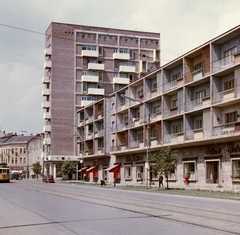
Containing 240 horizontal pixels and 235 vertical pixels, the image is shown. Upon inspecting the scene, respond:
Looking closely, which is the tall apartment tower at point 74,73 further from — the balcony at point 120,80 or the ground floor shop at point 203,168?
the ground floor shop at point 203,168

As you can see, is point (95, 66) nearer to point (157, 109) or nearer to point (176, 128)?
point (157, 109)

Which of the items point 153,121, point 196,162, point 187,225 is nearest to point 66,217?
point 187,225

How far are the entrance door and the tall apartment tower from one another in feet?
154

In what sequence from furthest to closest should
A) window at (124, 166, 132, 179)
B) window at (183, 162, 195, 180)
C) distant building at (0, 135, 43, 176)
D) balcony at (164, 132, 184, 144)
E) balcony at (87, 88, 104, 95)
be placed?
distant building at (0, 135, 43, 176)
balcony at (87, 88, 104, 95)
window at (124, 166, 132, 179)
balcony at (164, 132, 184, 144)
window at (183, 162, 195, 180)

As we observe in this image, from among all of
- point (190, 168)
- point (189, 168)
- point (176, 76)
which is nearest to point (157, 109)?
point (176, 76)

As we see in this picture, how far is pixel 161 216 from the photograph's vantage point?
46.8ft

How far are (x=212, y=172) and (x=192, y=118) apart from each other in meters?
5.93

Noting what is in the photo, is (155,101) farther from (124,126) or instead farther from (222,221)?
(222,221)

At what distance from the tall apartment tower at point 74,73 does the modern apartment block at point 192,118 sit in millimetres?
27168

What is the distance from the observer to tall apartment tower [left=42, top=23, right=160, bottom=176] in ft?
269

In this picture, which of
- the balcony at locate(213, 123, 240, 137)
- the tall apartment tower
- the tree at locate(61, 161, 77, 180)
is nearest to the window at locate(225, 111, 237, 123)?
the balcony at locate(213, 123, 240, 137)

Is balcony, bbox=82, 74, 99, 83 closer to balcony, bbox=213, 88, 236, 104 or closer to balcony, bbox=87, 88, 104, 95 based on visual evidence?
balcony, bbox=87, 88, 104, 95

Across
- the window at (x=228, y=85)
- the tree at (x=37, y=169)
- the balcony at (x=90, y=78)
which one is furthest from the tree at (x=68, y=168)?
the window at (x=228, y=85)

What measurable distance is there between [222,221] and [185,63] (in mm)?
28537
